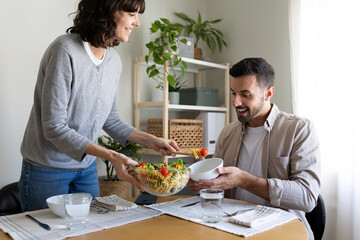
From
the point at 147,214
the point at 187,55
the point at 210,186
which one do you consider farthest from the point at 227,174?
the point at 187,55

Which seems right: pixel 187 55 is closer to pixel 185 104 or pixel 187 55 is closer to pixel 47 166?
pixel 185 104

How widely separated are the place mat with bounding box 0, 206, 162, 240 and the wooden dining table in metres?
0.03

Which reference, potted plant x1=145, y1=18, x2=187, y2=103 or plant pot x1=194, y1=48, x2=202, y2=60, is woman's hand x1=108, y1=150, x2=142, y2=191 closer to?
potted plant x1=145, y1=18, x2=187, y2=103

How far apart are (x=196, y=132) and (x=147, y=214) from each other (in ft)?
5.83

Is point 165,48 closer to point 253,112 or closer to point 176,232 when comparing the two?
point 253,112

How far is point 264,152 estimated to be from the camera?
1.64 meters

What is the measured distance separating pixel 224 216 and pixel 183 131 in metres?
1.69

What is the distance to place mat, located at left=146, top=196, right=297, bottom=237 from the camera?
109 cm

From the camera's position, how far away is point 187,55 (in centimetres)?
304

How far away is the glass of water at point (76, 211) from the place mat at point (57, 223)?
0.08 ft

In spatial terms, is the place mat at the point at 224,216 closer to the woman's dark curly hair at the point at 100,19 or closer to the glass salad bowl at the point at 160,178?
the glass salad bowl at the point at 160,178

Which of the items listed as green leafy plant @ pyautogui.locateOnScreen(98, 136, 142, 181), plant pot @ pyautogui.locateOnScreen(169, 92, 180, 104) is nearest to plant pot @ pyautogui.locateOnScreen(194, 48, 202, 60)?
plant pot @ pyautogui.locateOnScreen(169, 92, 180, 104)

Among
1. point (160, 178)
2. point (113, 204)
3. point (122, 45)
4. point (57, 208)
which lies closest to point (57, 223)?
point (57, 208)

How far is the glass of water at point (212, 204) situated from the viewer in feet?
3.78
